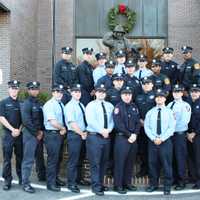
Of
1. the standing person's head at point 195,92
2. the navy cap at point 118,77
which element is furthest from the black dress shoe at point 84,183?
the standing person's head at point 195,92

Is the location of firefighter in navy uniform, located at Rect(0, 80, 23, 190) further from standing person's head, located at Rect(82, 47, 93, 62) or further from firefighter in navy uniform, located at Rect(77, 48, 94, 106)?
standing person's head, located at Rect(82, 47, 93, 62)

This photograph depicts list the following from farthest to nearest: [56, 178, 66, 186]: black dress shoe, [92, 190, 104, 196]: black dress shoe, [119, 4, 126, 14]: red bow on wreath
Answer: [119, 4, 126, 14]: red bow on wreath < [56, 178, 66, 186]: black dress shoe < [92, 190, 104, 196]: black dress shoe

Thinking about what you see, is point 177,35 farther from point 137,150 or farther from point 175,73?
point 137,150

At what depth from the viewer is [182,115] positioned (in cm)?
905

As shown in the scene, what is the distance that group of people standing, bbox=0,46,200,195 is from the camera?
8.66 metres

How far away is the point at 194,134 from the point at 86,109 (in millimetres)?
2160

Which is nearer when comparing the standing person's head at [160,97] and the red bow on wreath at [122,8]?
the standing person's head at [160,97]

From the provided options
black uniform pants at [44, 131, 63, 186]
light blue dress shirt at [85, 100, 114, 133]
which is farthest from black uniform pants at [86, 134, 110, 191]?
black uniform pants at [44, 131, 63, 186]

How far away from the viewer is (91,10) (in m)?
19.3

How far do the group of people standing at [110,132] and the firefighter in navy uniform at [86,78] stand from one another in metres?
0.55

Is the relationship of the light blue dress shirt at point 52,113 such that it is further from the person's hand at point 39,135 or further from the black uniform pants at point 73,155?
the black uniform pants at point 73,155

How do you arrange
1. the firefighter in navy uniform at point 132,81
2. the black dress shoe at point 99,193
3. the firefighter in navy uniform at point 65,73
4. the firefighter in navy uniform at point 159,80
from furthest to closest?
the firefighter in navy uniform at point 65,73 → the firefighter in navy uniform at point 159,80 → the firefighter in navy uniform at point 132,81 → the black dress shoe at point 99,193

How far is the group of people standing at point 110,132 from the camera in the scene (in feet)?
28.4

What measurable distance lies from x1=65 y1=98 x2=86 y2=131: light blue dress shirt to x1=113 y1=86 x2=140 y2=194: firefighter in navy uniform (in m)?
0.67
